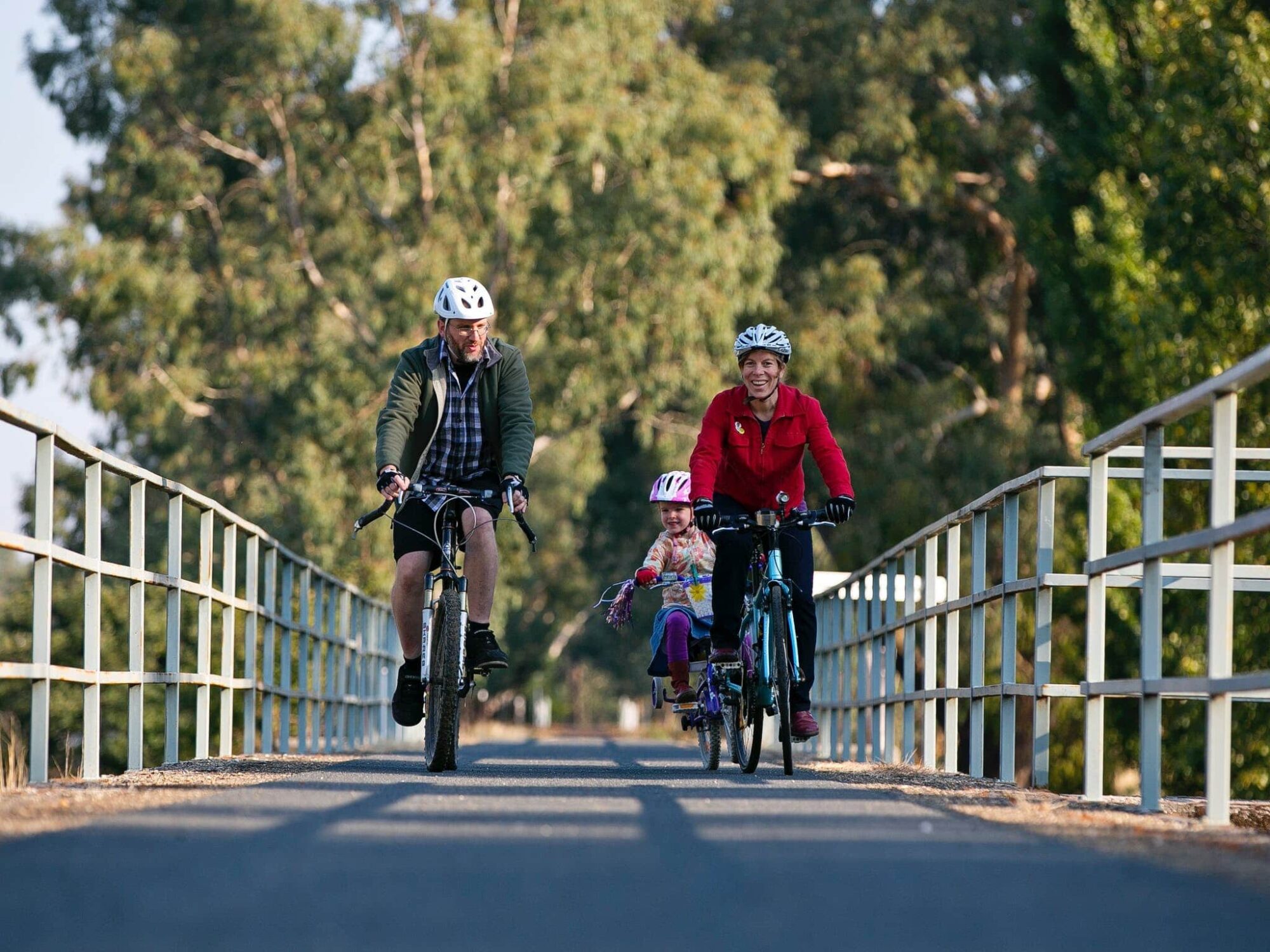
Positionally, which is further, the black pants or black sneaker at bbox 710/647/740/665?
black sneaker at bbox 710/647/740/665

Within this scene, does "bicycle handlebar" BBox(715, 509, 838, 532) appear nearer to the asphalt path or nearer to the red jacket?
the red jacket

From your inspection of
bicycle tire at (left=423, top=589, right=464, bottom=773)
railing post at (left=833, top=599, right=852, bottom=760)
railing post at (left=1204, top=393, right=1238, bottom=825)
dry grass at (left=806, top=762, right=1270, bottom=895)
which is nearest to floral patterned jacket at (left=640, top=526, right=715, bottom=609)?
dry grass at (left=806, top=762, right=1270, bottom=895)

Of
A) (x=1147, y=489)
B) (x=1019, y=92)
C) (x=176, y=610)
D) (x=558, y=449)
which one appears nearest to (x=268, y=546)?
(x=176, y=610)

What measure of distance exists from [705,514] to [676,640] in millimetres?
1597

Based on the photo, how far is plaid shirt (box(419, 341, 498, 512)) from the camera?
32.6 feet

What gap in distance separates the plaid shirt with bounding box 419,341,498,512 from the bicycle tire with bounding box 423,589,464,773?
73cm

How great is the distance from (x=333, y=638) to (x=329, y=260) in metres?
22.3

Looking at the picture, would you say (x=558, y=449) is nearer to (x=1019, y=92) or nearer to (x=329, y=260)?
(x=329, y=260)

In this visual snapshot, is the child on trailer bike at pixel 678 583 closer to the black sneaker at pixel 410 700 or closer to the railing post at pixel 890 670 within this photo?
the black sneaker at pixel 410 700

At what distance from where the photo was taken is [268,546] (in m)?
13.1

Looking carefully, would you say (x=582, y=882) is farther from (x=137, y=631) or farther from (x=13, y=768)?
(x=137, y=631)

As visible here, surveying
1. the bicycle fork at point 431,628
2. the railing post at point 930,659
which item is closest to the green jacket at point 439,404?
the bicycle fork at point 431,628

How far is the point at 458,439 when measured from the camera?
32.6 feet

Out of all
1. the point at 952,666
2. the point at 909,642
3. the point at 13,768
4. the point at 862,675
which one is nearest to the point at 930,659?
the point at 952,666
